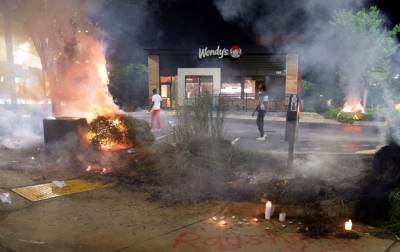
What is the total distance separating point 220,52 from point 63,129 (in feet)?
58.0

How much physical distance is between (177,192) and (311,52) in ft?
19.8

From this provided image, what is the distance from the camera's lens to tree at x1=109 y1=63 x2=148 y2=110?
1003 inches

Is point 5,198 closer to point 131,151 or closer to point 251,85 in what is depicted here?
point 131,151

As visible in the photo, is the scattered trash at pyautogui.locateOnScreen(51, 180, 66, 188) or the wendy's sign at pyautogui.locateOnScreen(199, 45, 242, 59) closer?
the scattered trash at pyautogui.locateOnScreen(51, 180, 66, 188)

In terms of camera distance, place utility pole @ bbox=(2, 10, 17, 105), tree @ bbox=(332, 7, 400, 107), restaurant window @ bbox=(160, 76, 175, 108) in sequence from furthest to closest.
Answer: restaurant window @ bbox=(160, 76, 175, 108) < utility pole @ bbox=(2, 10, 17, 105) < tree @ bbox=(332, 7, 400, 107)

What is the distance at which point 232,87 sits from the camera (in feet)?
82.4

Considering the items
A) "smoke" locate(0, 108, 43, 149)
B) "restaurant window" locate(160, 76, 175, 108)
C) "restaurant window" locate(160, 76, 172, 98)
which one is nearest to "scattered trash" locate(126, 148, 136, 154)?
"smoke" locate(0, 108, 43, 149)

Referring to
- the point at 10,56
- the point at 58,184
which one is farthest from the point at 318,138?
the point at 10,56

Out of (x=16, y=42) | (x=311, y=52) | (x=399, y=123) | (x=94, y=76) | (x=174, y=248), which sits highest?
(x=16, y=42)

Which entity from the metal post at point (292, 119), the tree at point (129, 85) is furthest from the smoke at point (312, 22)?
the tree at point (129, 85)

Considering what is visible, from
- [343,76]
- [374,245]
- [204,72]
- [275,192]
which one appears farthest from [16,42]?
[374,245]

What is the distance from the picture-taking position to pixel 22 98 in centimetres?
2327

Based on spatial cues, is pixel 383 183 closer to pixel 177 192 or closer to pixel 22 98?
pixel 177 192

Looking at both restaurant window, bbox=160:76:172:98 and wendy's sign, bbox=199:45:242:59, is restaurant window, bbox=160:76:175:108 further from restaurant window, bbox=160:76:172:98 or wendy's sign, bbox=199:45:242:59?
wendy's sign, bbox=199:45:242:59
